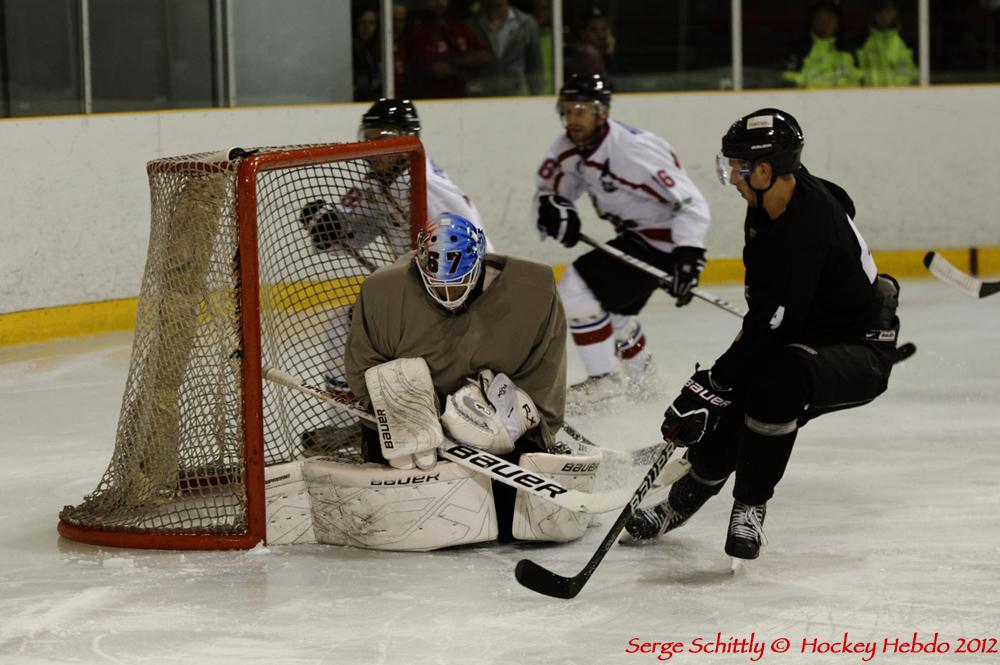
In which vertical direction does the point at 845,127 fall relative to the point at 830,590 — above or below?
above

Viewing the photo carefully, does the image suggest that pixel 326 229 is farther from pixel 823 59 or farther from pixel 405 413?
pixel 823 59

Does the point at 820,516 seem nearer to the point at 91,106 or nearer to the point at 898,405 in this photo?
the point at 898,405

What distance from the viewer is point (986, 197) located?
743cm

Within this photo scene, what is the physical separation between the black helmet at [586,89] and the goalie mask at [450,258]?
4.76ft

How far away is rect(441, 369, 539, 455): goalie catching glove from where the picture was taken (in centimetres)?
317

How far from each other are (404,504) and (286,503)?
0.25 m

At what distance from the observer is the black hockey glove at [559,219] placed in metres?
4.75

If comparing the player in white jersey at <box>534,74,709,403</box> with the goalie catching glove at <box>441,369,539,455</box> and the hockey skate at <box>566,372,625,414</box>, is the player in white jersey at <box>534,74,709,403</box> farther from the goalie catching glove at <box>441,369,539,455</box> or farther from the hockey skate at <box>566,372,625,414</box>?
the goalie catching glove at <box>441,369,539,455</box>

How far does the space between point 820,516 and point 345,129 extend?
3542 mm

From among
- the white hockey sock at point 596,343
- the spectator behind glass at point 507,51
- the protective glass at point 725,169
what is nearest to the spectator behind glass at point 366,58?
the spectator behind glass at point 507,51

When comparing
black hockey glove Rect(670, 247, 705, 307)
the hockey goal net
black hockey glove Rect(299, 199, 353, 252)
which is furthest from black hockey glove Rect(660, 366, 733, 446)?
black hockey glove Rect(670, 247, 705, 307)

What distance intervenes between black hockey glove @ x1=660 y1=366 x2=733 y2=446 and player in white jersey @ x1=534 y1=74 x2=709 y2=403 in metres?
1.64

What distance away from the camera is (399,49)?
22.5 feet

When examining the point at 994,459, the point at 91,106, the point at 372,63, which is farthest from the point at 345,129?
the point at 994,459
